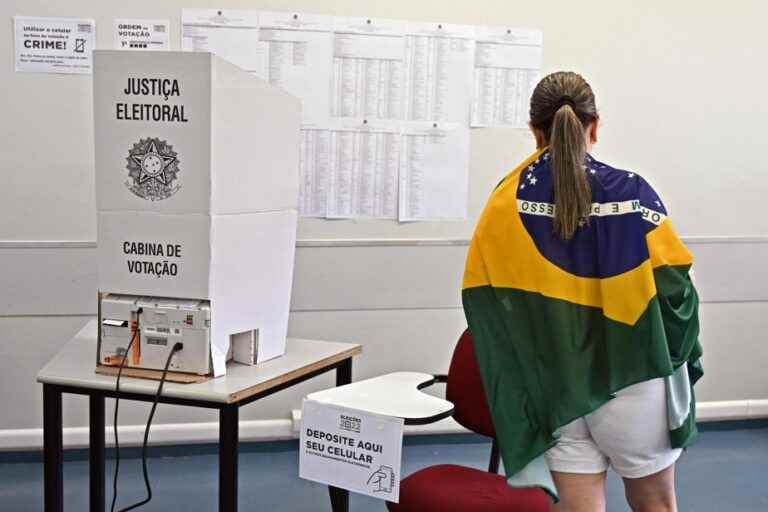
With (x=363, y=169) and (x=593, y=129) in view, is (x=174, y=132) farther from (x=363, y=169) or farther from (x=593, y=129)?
(x=363, y=169)

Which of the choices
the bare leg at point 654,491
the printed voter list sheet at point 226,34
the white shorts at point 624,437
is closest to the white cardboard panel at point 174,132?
the white shorts at point 624,437

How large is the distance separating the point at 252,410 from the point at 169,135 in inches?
69.8

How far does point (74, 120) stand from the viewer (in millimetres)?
3150

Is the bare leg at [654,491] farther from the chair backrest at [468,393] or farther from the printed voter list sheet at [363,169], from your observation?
the printed voter list sheet at [363,169]

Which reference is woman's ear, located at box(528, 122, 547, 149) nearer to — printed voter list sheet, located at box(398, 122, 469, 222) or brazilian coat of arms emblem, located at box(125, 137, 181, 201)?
brazilian coat of arms emblem, located at box(125, 137, 181, 201)

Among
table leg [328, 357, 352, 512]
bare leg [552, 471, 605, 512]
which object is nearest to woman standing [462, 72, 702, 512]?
bare leg [552, 471, 605, 512]

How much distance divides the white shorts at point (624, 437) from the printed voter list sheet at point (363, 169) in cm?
188

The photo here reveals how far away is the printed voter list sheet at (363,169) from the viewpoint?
3338 millimetres

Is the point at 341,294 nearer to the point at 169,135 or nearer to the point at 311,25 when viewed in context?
the point at 311,25

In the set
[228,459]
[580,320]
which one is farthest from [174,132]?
[580,320]

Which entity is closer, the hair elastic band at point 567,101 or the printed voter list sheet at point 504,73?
the hair elastic band at point 567,101

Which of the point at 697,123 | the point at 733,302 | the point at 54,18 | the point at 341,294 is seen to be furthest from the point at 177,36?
the point at 733,302

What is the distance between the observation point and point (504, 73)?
11.3 feet

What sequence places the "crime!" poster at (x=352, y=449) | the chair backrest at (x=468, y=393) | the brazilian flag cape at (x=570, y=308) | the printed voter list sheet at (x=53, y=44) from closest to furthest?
the brazilian flag cape at (x=570, y=308) → the "crime!" poster at (x=352, y=449) → the chair backrest at (x=468, y=393) → the printed voter list sheet at (x=53, y=44)
